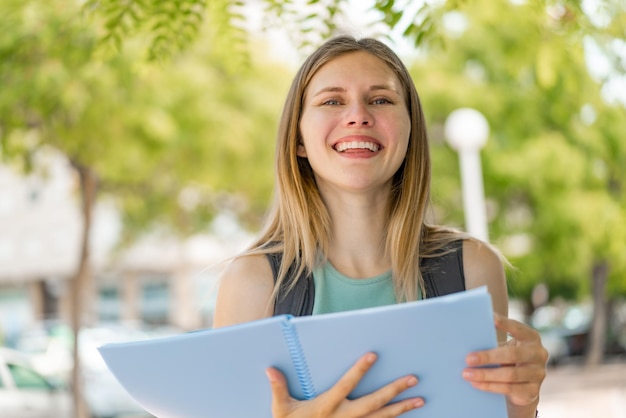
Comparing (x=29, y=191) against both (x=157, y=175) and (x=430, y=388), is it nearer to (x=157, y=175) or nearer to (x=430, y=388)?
(x=157, y=175)

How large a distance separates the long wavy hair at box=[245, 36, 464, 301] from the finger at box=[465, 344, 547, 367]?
1.48ft

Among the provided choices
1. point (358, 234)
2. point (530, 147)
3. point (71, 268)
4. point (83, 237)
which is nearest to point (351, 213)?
point (358, 234)

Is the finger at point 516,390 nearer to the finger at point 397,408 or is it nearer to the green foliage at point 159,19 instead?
the finger at point 397,408

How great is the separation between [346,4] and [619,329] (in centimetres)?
2358

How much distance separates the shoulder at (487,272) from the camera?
7.21 feet

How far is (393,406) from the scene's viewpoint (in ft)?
5.44

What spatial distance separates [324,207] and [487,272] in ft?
1.37

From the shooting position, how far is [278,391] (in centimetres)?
168

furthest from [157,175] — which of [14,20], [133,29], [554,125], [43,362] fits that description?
[133,29]

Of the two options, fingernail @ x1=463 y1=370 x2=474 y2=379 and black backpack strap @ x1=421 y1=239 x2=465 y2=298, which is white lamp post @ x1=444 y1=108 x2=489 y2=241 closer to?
black backpack strap @ x1=421 y1=239 x2=465 y2=298

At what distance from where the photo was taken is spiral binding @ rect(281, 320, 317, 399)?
1.61 meters

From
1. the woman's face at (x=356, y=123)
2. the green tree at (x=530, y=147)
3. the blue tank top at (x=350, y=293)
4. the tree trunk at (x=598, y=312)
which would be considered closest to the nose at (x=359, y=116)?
the woman's face at (x=356, y=123)

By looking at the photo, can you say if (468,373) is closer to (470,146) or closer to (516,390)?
(516,390)

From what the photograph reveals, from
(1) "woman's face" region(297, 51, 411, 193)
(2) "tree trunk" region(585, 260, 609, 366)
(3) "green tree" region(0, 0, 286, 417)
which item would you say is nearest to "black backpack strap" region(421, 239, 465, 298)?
(1) "woman's face" region(297, 51, 411, 193)
